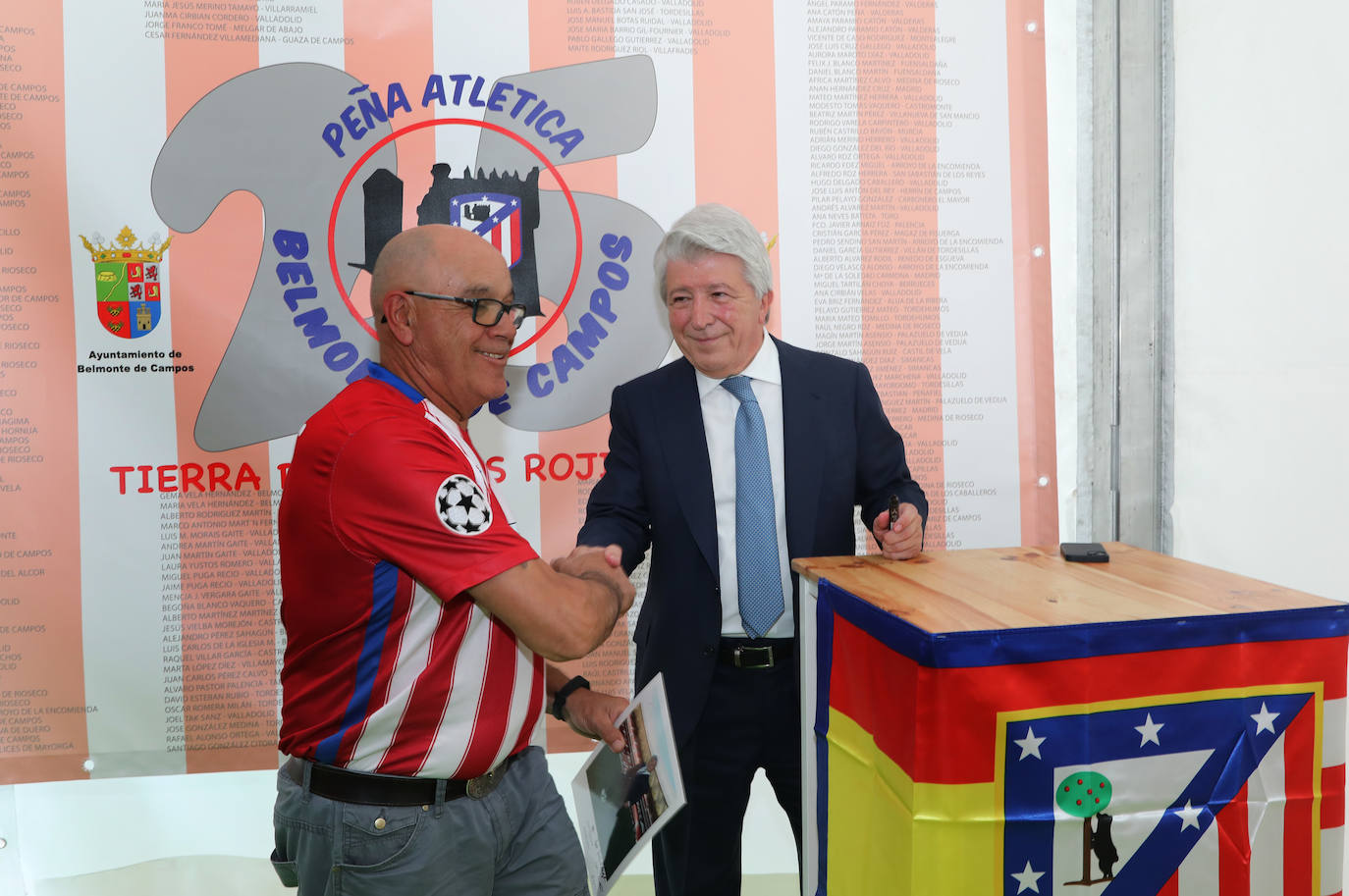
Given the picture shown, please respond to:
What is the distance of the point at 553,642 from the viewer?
1371 millimetres

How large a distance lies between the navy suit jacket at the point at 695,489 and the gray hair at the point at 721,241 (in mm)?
178

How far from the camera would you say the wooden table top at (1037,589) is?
4.19ft

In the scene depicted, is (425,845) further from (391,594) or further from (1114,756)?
(1114,756)

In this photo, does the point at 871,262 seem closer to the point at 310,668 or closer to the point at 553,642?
the point at 553,642

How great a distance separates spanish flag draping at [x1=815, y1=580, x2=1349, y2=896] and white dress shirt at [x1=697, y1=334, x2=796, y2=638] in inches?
21.2

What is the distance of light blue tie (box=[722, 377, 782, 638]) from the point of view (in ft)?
6.07

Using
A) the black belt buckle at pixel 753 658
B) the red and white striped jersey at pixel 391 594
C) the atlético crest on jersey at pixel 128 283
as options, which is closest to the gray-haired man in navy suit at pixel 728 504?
the black belt buckle at pixel 753 658

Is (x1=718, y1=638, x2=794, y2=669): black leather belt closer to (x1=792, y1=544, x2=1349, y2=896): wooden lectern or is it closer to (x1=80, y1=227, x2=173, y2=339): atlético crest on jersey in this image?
(x1=792, y1=544, x2=1349, y2=896): wooden lectern

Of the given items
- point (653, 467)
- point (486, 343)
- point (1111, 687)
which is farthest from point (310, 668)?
point (1111, 687)

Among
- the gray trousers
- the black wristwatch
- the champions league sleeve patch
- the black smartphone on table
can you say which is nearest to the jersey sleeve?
the champions league sleeve patch

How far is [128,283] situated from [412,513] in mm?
1623

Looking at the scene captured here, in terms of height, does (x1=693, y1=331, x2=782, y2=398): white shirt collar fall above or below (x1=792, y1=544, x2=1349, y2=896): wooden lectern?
above

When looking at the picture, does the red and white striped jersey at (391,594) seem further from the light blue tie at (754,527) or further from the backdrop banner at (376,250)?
the backdrop banner at (376,250)

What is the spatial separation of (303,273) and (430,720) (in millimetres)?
1533
